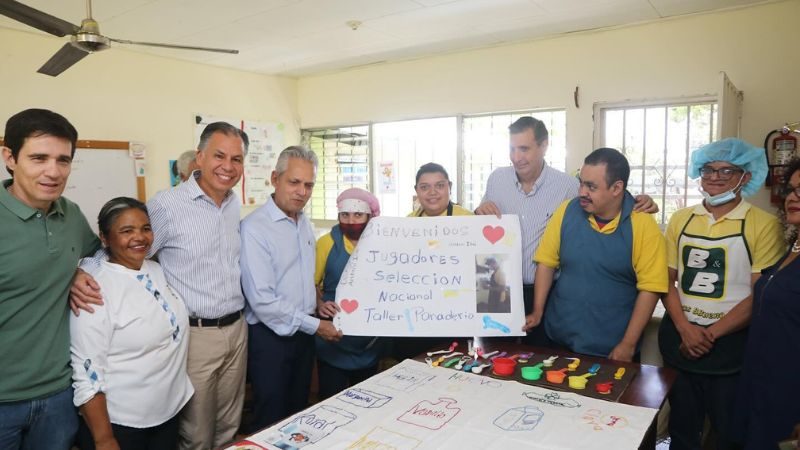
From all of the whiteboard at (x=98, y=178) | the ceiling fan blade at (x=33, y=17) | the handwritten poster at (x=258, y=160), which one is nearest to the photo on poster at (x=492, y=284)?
the ceiling fan blade at (x=33, y=17)

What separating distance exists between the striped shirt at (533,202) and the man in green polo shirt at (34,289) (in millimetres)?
1729

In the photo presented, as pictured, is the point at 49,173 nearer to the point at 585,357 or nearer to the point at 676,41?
the point at 585,357

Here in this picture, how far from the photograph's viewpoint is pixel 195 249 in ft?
5.94

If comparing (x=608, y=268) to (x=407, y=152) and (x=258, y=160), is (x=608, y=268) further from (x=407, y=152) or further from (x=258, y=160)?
(x=258, y=160)

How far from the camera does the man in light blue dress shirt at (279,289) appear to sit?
1.95 m

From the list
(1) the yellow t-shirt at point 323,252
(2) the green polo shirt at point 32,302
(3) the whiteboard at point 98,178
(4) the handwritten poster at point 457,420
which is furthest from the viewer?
(3) the whiteboard at point 98,178

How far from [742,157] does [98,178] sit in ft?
14.3

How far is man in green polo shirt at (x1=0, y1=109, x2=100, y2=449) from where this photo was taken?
1392mm

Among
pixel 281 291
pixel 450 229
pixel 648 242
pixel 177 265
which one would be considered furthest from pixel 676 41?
pixel 177 265

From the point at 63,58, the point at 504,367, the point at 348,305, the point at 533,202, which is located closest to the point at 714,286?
the point at 533,202

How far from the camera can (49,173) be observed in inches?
56.4

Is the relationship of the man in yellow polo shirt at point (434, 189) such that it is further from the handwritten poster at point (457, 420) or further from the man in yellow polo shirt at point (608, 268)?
the handwritten poster at point (457, 420)

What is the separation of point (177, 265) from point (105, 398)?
49cm

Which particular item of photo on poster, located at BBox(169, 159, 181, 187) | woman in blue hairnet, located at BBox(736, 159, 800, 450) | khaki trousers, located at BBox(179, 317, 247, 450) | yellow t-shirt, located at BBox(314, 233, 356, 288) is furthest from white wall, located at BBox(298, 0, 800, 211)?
khaki trousers, located at BBox(179, 317, 247, 450)
